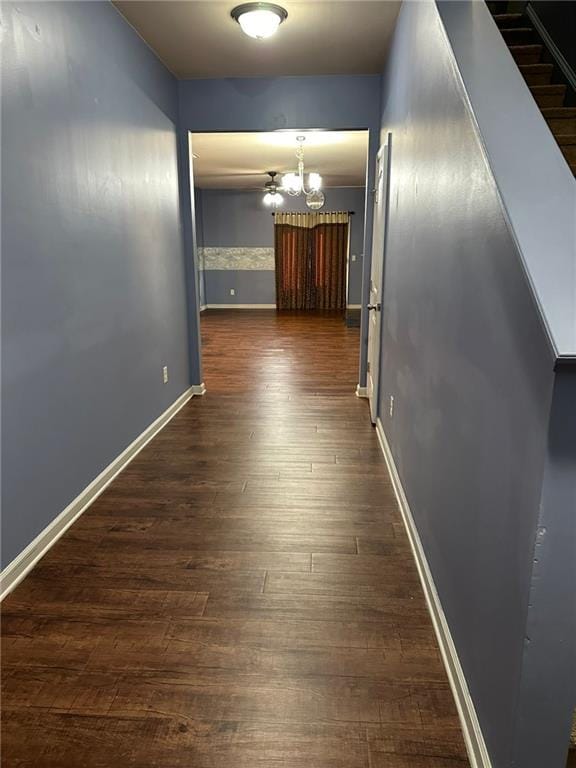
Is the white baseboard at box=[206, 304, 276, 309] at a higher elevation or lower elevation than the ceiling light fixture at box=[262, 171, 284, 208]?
lower

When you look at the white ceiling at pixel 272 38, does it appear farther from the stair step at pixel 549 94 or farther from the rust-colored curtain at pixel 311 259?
the rust-colored curtain at pixel 311 259

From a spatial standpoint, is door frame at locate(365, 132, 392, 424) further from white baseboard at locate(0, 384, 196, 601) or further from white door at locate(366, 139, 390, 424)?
white baseboard at locate(0, 384, 196, 601)

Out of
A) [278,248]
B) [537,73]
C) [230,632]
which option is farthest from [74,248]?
[278,248]

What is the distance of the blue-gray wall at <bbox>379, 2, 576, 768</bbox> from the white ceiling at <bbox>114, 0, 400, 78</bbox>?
2.51 ft

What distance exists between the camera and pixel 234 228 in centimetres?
1032

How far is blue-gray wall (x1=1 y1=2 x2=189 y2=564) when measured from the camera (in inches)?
74.3

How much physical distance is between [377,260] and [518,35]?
178 cm

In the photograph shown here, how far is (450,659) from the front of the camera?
59.3 inches

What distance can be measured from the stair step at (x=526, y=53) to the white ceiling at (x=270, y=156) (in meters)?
1.60

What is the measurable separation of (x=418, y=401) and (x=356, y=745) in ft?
4.10

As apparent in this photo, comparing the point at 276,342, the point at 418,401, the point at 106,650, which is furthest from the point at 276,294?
the point at 106,650

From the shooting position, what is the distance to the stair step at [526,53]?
3.07 m

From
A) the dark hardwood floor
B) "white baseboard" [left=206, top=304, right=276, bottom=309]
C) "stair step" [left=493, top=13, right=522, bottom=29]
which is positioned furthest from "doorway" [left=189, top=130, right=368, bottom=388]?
the dark hardwood floor

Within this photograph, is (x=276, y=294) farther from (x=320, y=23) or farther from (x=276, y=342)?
(x=320, y=23)
